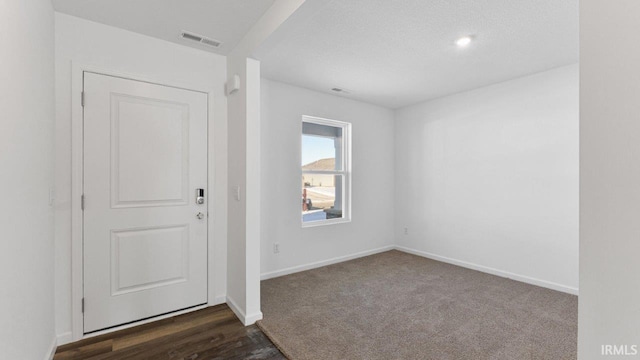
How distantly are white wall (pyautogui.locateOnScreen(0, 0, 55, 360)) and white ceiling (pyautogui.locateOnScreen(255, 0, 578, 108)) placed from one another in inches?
55.7

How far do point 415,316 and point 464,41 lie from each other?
8.11 ft

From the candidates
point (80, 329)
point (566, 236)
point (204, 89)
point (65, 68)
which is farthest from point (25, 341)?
point (566, 236)

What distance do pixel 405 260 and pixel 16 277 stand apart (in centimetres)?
405

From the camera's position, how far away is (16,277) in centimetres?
134

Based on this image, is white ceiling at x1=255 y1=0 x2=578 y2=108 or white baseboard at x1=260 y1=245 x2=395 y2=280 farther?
white baseboard at x1=260 y1=245 x2=395 y2=280

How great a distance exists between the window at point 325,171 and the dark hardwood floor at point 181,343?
5.83ft

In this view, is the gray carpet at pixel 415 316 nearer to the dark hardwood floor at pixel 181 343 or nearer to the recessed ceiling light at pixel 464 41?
the dark hardwood floor at pixel 181 343

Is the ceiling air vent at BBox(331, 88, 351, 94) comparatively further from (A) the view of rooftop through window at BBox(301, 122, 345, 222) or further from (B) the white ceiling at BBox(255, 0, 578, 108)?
(A) the view of rooftop through window at BBox(301, 122, 345, 222)

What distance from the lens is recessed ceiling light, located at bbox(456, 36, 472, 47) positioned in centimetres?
242

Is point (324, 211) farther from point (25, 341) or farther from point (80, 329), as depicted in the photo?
point (25, 341)

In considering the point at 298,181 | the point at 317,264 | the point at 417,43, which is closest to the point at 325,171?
the point at 298,181

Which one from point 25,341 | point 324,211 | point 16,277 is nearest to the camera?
point 16,277

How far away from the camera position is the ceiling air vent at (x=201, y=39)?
8.02 feet

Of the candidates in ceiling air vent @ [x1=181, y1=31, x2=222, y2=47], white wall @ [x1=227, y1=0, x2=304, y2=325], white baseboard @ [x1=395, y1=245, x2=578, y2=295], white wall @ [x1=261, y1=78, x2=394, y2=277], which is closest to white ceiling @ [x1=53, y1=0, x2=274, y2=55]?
ceiling air vent @ [x1=181, y1=31, x2=222, y2=47]
